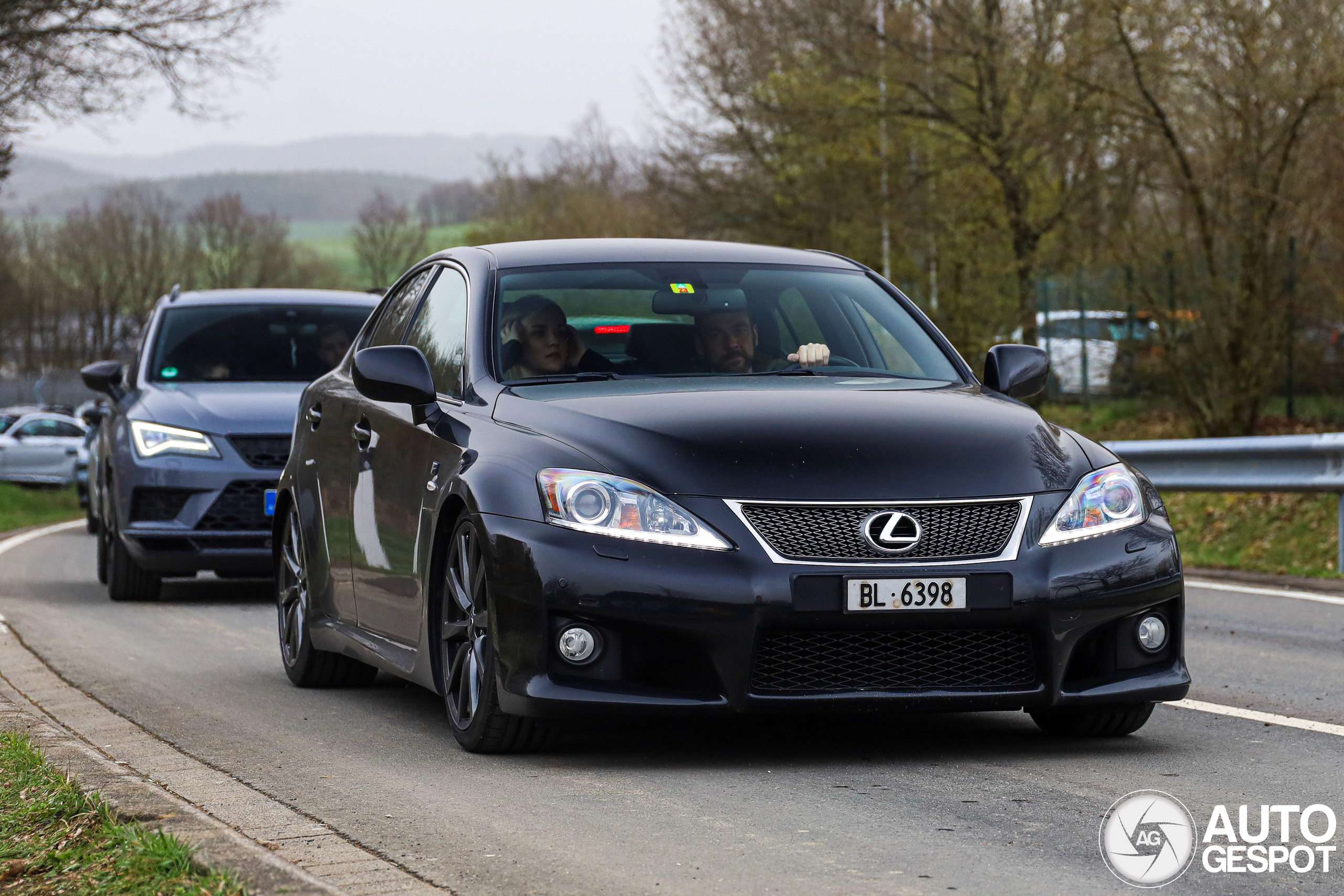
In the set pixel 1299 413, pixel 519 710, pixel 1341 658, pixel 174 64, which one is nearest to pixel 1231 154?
pixel 1299 413

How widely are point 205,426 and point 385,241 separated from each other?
108182 millimetres

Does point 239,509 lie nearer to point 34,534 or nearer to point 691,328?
point 691,328

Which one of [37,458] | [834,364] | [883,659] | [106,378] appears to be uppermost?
[834,364]

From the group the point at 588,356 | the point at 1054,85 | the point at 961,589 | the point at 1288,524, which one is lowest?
the point at 1288,524

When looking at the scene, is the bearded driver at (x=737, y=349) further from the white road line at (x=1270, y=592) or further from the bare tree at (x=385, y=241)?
the bare tree at (x=385, y=241)

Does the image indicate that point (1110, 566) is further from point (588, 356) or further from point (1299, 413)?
point (1299, 413)

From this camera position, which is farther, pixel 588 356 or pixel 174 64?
pixel 174 64

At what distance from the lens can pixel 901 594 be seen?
535 centimetres

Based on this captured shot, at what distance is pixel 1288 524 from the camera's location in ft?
54.6

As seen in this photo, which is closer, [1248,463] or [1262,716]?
[1262,716]

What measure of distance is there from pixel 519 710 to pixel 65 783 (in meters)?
1.22

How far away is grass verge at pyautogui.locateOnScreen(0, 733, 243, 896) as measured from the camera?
159 inches

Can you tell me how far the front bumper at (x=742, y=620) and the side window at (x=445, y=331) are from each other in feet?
3.70

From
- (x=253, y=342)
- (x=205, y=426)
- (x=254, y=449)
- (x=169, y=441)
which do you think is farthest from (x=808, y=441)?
(x=253, y=342)
